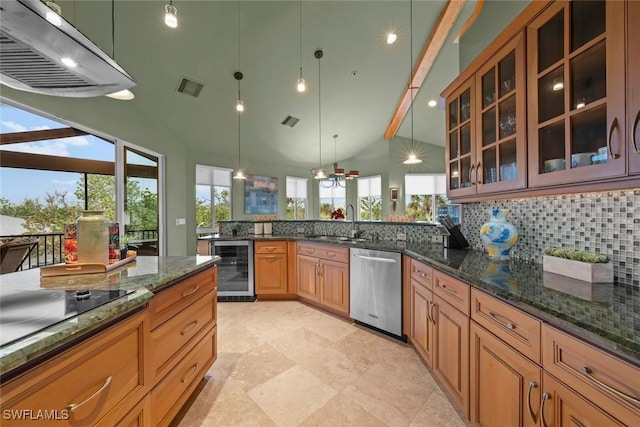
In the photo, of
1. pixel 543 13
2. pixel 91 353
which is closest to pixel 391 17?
pixel 543 13

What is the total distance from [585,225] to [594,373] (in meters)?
1.01

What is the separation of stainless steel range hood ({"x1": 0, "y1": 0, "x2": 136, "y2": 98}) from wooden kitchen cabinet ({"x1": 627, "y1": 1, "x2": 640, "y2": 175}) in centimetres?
196

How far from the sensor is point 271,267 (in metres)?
3.44

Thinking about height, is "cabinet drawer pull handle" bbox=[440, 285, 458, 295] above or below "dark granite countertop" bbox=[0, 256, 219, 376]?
below

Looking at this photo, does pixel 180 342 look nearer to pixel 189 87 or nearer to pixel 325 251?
pixel 325 251

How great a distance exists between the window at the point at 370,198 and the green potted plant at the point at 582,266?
6.24 meters

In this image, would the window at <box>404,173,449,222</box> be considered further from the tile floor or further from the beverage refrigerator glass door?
the tile floor

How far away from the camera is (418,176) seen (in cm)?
745

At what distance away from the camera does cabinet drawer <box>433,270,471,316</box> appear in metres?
1.37

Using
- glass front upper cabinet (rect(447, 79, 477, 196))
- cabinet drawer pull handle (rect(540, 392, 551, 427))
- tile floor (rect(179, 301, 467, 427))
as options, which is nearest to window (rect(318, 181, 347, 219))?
tile floor (rect(179, 301, 467, 427))

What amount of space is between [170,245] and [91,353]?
4.21 m

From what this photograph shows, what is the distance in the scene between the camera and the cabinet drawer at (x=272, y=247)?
11.2ft

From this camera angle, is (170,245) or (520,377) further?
(170,245)

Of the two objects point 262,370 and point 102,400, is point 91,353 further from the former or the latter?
point 262,370
